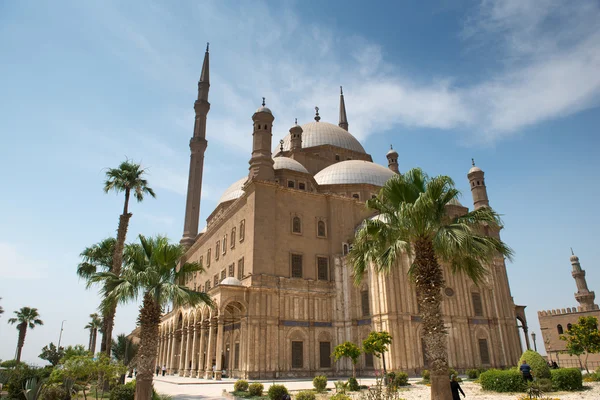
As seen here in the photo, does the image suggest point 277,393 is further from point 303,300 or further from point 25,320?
point 25,320

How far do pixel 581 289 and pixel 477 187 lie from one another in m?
27.1

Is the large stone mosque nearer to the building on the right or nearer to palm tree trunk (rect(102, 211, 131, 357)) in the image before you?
palm tree trunk (rect(102, 211, 131, 357))

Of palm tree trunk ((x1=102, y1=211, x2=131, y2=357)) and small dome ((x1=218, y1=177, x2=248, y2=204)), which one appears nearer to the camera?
palm tree trunk ((x1=102, y1=211, x2=131, y2=357))

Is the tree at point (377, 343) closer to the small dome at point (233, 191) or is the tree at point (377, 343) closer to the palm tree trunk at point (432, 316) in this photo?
the palm tree trunk at point (432, 316)

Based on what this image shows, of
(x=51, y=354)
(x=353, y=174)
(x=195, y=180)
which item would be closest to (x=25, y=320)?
(x=51, y=354)

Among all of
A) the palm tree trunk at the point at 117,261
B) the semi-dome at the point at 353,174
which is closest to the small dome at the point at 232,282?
the palm tree trunk at the point at 117,261

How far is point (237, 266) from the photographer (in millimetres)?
28984

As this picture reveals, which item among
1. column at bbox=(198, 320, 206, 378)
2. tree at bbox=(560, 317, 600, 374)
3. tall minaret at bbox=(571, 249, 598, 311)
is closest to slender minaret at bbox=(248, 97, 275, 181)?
column at bbox=(198, 320, 206, 378)

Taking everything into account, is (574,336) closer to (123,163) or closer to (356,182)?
(356,182)

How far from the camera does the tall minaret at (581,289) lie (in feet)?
165

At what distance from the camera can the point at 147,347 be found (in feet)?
41.6

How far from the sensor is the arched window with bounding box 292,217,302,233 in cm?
2869

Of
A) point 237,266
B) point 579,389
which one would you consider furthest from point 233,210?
point 579,389

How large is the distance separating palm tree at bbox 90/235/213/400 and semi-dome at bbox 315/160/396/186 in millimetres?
22827
